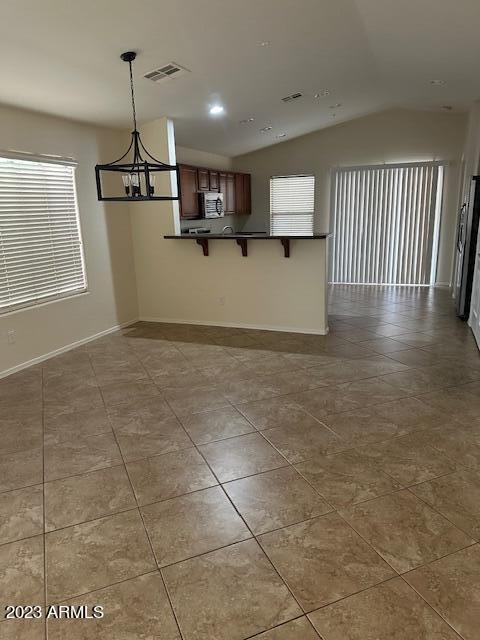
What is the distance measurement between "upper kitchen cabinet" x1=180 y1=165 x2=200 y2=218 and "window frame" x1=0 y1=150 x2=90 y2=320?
5.74 ft

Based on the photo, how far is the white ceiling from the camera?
298 cm

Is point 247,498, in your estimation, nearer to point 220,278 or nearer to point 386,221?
point 220,278

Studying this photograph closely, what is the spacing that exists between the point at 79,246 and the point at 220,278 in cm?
175

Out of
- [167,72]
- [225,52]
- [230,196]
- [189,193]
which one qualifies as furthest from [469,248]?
[230,196]

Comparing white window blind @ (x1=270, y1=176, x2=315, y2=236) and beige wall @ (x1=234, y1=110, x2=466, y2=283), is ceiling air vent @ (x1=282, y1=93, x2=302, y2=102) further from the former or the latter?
white window blind @ (x1=270, y1=176, x2=315, y2=236)

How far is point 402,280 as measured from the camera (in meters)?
8.20

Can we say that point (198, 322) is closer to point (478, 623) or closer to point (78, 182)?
point (78, 182)

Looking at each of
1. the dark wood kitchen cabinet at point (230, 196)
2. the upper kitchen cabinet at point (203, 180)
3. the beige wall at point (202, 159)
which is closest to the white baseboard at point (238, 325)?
the upper kitchen cabinet at point (203, 180)

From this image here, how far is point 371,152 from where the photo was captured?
25.6 ft

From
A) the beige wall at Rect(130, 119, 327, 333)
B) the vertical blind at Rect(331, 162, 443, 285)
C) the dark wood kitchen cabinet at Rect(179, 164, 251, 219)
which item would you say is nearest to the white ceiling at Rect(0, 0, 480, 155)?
the dark wood kitchen cabinet at Rect(179, 164, 251, 219)

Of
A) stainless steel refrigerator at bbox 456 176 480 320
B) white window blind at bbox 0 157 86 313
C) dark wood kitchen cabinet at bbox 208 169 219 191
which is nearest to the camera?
white window blind at bbox 0 157 86 313

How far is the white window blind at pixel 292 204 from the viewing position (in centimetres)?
841

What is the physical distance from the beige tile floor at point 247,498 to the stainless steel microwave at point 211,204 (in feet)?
11.5

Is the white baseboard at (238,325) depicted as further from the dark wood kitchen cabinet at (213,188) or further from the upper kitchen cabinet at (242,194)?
the upper kitchen cabinet at (242,194)
